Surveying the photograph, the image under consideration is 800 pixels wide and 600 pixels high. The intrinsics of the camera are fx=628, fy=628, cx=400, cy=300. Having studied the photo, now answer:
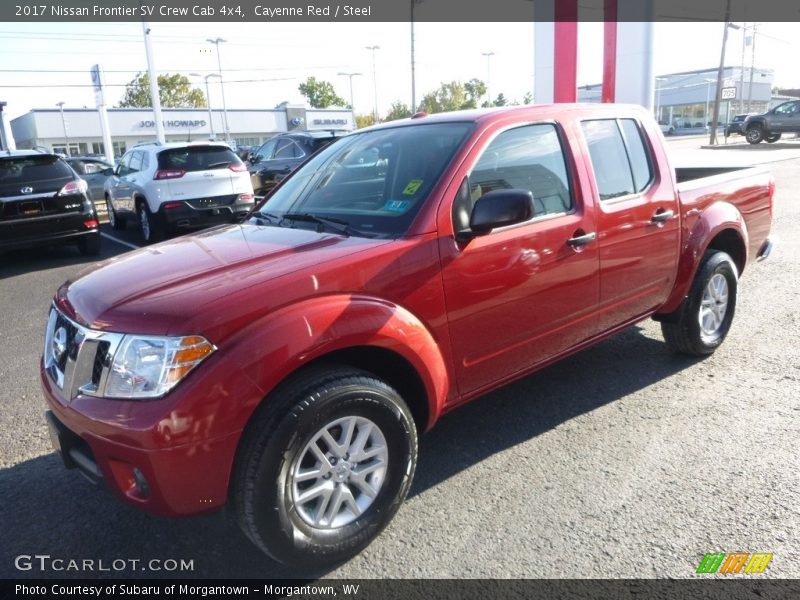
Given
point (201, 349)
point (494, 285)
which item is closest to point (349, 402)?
point (201, 349)

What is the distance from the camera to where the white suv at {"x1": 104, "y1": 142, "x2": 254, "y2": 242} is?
32.7 ft

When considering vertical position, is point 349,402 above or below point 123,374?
below

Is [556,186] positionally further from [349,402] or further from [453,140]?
[349,402]

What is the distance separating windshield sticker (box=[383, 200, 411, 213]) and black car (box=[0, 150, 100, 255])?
24.8 ft

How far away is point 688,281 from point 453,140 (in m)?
2.14

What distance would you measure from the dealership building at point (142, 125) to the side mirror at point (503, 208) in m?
57.5

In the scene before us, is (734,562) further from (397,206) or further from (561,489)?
(397,206)

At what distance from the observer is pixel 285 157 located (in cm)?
1296

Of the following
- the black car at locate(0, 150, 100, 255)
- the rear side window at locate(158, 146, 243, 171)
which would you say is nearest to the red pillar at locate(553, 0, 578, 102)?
the rear side window at locate(158, 146, 243, 171)

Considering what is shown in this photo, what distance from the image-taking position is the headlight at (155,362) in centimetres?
225

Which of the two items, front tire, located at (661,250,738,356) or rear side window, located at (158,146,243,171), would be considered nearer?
front tire, located at (661,250,738,356)

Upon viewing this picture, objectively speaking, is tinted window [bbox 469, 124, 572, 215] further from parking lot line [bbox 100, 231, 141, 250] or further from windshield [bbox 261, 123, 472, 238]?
parking lot line [bbox 100, 231, 141, 250]

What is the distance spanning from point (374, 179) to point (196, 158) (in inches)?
306

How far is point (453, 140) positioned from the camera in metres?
3.30
